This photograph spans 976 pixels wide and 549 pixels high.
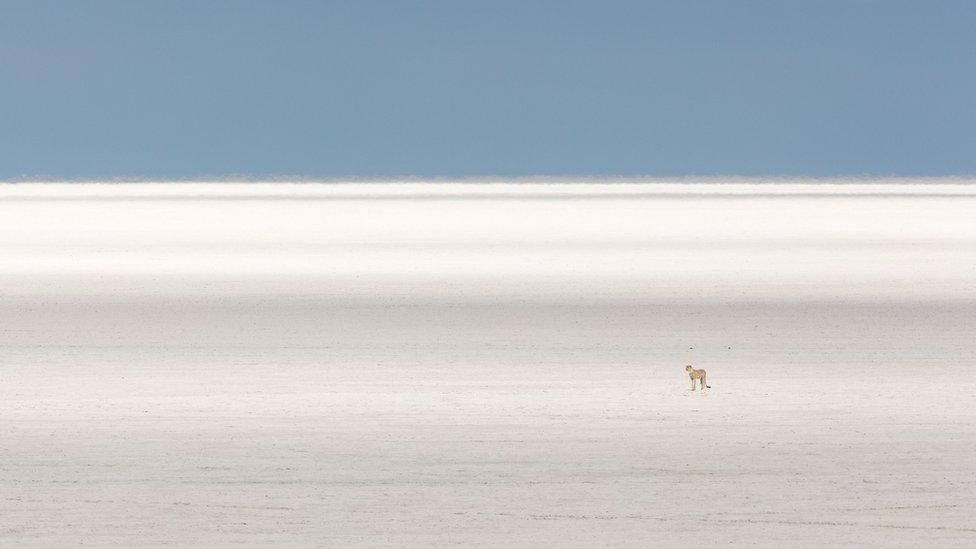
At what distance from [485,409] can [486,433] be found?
1.74ft

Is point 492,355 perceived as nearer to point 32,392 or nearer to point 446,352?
point 446,352

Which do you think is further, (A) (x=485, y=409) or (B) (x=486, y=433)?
(A) (x=485, y=409)

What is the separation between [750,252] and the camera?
17344 mm

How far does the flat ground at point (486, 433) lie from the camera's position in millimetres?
4824

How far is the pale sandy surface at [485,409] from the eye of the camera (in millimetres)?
4875

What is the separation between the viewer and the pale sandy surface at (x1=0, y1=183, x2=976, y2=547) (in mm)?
4875

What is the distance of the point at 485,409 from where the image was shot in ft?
21.8

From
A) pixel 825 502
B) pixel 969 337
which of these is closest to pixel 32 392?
pixel 825 502

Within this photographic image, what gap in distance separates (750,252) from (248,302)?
736 centimetres

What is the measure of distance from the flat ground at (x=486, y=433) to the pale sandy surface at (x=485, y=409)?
17mm

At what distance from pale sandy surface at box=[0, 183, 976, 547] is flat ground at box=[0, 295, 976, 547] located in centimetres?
2

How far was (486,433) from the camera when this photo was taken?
6.11m

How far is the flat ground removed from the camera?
4824 mm

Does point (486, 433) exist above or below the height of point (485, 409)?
below
